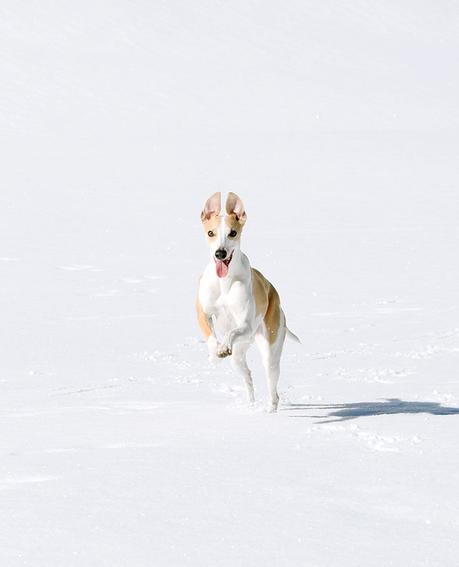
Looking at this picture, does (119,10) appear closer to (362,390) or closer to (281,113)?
(281,113)

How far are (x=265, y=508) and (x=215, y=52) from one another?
55186 mm

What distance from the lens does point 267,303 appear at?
6609 mm

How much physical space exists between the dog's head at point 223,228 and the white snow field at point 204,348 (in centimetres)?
97

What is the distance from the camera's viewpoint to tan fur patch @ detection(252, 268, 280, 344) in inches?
254

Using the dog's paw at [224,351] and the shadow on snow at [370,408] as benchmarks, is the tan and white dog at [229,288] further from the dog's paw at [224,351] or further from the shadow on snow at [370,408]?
the shadow on snow at [370,408]

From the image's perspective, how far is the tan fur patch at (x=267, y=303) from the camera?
6.46 meters

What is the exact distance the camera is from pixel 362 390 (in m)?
7.52

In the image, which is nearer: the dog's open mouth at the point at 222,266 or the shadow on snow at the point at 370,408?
the dog's open mouth at the point at 222,266

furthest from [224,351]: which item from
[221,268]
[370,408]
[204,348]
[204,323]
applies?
[204,348]

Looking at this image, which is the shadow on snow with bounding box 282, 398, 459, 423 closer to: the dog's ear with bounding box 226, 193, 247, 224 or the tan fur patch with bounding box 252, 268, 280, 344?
the tan fur patch with bounding box 252, 268, 280, 344

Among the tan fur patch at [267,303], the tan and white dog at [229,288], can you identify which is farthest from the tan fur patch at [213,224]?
the tan fur patch at [267,303]

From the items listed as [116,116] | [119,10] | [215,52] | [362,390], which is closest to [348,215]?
[362,390]

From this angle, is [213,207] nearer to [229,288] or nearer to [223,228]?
[223,228]

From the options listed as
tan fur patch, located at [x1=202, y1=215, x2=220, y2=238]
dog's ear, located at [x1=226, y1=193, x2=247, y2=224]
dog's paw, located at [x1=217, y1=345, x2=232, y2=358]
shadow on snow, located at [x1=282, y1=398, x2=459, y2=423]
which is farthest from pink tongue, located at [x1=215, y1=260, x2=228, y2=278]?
shadow on snow, located at [x1=282, y1=398, x2=459, y2=423]
